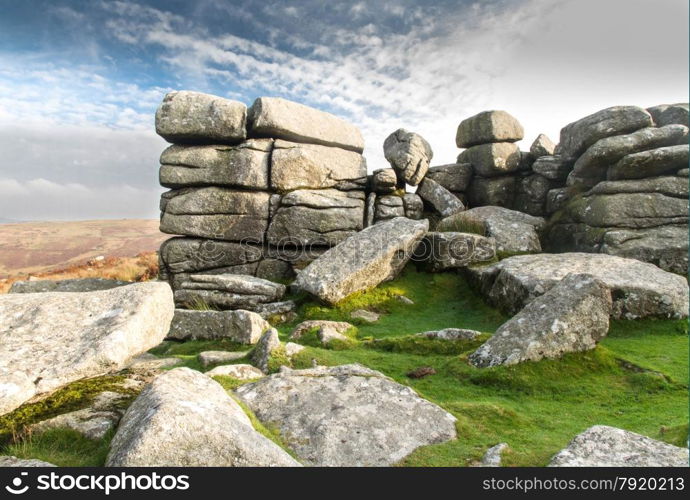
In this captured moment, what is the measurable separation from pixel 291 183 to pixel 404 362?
53.9ft

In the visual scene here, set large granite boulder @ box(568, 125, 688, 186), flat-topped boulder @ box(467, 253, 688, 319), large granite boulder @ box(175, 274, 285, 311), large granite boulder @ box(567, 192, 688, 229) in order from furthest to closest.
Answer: large granite boulder @ box(568, 125, 688, 186)
large granite boulder @ box(567, 192, 688, 229)
large granite boulder @ box(175, 274, 285, 311)
flat-topped boulder @ box(467, 253, 688, 319)

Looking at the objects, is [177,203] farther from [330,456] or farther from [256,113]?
[330,456]

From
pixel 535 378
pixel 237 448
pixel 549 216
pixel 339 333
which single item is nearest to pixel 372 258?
pixel 339 333

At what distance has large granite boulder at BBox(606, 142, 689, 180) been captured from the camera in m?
22.5

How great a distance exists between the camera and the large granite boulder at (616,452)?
6.24 metres

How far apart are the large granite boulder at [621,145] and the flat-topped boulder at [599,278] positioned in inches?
318

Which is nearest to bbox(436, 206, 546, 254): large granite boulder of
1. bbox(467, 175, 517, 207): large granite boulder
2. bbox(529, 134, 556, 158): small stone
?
bbox(467, 175, 517, 207): large granite boulder

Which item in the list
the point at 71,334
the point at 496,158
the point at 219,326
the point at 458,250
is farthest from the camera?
the point at 496,158

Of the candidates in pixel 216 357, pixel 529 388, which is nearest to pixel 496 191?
pixel 529 388

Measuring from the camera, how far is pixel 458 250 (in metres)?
22.5

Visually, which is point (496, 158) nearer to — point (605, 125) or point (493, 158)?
point (493, 158)

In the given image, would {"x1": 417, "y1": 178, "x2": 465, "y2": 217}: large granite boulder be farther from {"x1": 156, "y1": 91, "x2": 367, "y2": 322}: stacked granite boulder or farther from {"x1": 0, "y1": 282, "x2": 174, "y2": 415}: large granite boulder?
{"x1": 0, "y1": 282, "x2": 174, "y2": 415}: large granite boulder

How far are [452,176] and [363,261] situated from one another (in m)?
12.7

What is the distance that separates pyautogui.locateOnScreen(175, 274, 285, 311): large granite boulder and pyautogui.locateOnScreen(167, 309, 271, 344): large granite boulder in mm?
3128
